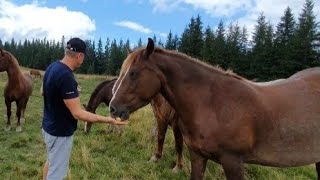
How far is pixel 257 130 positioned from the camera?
4777 millimetres

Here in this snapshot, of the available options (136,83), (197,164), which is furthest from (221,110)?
(136,83)

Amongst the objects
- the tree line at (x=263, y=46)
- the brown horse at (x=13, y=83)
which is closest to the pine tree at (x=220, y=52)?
the tree line at (x=263, y=46)

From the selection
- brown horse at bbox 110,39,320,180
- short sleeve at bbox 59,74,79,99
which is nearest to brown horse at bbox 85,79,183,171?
brown horse at bbox 110,39,320,180

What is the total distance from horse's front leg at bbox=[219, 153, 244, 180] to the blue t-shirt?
71.3 inches

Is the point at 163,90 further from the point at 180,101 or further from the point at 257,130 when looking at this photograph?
the point at 257,130

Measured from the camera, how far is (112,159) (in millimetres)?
7992

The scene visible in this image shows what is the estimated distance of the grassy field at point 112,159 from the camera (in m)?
7.03

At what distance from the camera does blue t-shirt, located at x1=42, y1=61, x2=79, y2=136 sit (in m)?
4.48

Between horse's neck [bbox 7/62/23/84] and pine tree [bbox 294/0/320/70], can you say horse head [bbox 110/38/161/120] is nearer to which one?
horse's neck [bbox 7/62/23/84]

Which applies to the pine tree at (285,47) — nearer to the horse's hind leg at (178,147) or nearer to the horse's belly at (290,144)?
the horse's hind leg at (178,147)

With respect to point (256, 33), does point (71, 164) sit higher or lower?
lower

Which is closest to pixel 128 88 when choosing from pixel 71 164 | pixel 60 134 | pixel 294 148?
pixel 60 134

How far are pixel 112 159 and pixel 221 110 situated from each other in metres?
3.88

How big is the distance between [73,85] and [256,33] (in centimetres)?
5436
